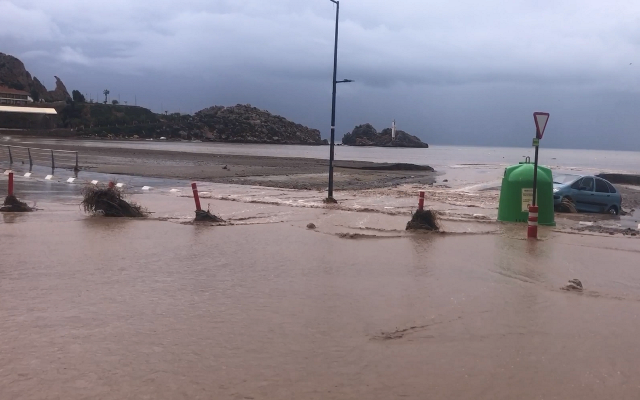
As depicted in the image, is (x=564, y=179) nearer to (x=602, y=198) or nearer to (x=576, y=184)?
(x=576, y=184)

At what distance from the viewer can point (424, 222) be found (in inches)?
592

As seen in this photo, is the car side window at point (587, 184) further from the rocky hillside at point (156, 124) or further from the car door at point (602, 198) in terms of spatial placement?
the rocky hillside at point (156, 124)

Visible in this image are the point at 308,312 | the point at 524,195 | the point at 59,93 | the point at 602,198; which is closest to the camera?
the point at 308,312

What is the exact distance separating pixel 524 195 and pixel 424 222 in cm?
340

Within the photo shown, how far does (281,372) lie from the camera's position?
5.63 m

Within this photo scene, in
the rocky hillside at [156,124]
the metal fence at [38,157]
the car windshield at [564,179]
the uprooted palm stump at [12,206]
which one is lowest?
the uprooted palm stump at [12,206]

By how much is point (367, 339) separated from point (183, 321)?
2.06 metres

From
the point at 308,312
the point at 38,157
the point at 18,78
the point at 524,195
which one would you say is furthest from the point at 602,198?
the point at 18,78

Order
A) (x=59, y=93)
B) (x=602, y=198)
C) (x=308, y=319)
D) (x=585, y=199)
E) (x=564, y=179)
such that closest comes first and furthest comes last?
(x=308, y=319)
(x=585, y=199)
(x=602, y=198)
(x=564, y=179)
(x=59, y=93)

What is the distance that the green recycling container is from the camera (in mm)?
16500

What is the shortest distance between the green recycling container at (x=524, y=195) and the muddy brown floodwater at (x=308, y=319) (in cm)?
347

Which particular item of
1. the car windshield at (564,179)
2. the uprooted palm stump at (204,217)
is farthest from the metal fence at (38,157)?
the car windshield at (564,179)

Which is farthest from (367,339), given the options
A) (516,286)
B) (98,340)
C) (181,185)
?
(181,185)

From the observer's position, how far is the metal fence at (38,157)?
37281mm
